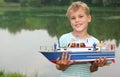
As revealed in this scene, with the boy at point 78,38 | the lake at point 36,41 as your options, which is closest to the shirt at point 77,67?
the boy at point 78,38

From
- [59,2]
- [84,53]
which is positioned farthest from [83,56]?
[59,2]

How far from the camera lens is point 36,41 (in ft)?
28.2

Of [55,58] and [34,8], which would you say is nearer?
[55,58]

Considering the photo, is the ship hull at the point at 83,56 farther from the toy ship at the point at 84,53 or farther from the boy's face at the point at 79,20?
the boy's face at the point at 79,20

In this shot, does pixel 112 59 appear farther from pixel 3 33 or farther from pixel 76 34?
pixel 3 33

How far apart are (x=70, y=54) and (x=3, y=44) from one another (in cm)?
699

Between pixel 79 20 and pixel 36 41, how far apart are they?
265 inches

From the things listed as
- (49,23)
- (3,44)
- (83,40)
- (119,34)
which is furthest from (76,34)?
(49,23)

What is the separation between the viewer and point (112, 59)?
6.12 feet

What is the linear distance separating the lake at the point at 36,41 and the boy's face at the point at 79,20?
3338 mm

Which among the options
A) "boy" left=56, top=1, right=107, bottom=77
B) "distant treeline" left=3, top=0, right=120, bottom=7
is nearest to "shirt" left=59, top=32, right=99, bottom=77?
"boy" left=56, top=1, right=107, bottom=77

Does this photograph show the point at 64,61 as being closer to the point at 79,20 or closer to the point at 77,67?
the point at 77,67

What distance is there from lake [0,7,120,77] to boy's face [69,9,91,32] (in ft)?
11.0

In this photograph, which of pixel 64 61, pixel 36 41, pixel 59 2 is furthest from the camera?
pixel 59 2
